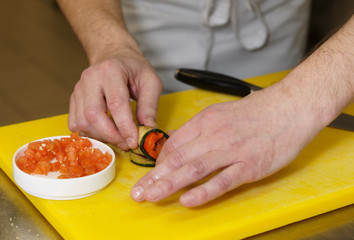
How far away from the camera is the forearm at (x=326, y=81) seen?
3.67 feet

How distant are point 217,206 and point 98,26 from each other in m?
0.73

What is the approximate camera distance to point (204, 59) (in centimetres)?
177

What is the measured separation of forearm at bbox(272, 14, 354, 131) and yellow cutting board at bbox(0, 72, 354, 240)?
0.14 m

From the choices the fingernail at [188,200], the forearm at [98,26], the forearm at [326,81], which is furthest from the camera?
the forearm at [98,26]

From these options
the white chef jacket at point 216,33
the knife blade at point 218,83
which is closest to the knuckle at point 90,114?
the knife blade at point 218,83

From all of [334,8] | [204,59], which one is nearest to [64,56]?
[334,8]

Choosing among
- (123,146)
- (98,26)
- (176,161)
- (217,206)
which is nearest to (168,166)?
(176,161)

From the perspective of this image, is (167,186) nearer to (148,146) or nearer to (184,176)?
(184,176)

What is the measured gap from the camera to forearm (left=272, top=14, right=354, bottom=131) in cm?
112

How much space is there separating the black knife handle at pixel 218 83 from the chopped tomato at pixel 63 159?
19.5 inches

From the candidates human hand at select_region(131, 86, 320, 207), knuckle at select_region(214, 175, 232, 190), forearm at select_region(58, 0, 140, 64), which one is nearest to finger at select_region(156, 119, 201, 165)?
human hand at select_region(131, 86, 320, 207)

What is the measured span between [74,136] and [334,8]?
2.90 meters

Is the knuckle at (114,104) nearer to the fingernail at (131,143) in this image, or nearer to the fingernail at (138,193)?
the fingernail at (131,143)

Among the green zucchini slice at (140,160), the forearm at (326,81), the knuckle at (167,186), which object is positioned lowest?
the green zucchini slice at (140,160)
